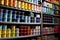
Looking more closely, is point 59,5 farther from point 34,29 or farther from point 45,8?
point 34,29

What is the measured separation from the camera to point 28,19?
3.55m

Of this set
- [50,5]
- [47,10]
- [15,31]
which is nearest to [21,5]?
[15,31]

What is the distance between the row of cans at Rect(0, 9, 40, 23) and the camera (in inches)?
114

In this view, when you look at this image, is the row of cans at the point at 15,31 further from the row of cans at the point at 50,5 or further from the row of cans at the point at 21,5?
the row of cans at the point at 50,5

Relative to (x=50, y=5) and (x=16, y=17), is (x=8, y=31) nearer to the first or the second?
(x=16, y=17)

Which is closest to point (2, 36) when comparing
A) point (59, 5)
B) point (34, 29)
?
point (34, 29)

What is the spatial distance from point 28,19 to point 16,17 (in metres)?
0.45

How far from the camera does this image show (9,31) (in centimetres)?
299

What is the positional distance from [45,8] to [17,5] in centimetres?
131

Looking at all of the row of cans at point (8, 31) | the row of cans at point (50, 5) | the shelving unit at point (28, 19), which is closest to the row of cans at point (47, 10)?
the shelving unit at point (28, 19)

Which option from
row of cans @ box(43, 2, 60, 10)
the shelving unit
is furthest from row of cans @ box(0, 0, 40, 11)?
row of cans @ box(43, 2, 60, 10)

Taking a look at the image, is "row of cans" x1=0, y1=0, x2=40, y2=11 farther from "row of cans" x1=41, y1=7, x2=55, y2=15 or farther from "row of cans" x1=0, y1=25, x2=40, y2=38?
"row of cans" x1=0, y1=25, x2=40, y2=38

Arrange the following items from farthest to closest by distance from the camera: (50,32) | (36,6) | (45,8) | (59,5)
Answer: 1. (59,5)
2. (50,32)
3. (45,8)
4. (36,6)

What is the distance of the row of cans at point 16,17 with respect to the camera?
9.53ft
